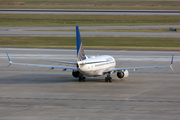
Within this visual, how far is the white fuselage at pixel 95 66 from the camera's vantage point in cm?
3694

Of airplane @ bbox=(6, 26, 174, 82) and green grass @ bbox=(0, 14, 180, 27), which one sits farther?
green grass @ bbox=(0, 14, 180, 27)

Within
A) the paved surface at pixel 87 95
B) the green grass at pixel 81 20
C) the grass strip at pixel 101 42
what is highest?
the green grass at pixel 81 20

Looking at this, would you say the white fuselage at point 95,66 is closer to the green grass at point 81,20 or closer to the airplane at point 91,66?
the airplane at point 91,66

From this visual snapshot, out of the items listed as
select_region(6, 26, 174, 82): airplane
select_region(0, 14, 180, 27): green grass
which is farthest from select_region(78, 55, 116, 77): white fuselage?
select_region(0, 14, 180, 27): green grass

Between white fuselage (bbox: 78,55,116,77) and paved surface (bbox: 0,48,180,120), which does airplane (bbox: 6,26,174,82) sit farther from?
paved surface (bbox: 0,48,180,120)

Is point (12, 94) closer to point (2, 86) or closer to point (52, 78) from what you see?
point (2, 86)

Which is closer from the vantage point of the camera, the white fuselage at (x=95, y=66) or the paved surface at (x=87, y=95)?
the paved surface at (x=87, y=95)

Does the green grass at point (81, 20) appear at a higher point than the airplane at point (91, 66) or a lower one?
higher

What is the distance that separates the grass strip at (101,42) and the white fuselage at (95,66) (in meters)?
35.8

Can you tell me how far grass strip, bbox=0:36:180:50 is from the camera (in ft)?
259

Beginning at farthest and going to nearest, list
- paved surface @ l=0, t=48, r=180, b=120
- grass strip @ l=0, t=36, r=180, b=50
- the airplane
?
grass strip @ l=0, t=36, r=180, b=50
the airplane
paved surface @ l=0, t=48, r=180, b=120

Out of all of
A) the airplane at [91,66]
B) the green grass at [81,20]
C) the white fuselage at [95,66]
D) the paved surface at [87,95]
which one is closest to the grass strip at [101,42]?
the paved surface at [87,95]

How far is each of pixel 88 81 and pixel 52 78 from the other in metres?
5.90

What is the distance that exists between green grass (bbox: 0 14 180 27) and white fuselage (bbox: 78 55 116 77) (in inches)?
3366
